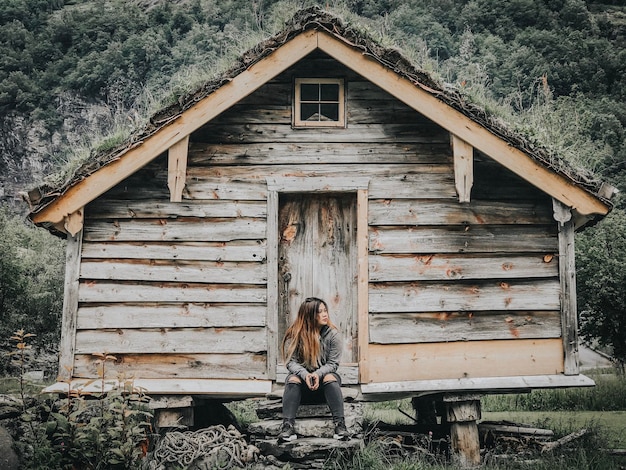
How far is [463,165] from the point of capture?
725 cm

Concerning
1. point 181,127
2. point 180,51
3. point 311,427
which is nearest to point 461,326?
point 311,427

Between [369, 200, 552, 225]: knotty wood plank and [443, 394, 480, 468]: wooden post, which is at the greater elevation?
[369, 200, 552, 225]: knotty wood plank

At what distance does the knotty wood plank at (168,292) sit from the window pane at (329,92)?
2.42 meters

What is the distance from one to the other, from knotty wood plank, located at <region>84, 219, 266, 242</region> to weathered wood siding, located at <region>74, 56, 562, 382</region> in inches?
0.5

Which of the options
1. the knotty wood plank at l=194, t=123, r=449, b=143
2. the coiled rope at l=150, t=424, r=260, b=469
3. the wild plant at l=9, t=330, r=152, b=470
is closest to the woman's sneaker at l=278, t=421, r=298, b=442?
the coiled rope at l=150, t=424, r=260, b=469

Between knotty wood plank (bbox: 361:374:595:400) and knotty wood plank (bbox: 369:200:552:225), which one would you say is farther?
knotty wood plank (bbox: 369:200:552:225)

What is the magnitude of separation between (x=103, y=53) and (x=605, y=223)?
68.8m

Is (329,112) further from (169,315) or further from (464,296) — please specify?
(169,315)

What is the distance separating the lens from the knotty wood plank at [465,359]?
24.6ft

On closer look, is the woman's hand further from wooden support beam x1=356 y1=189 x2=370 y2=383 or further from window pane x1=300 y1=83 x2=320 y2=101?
window pane x1=300 y1=83 x2=320 y2=101

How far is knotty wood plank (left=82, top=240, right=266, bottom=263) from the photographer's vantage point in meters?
7.51

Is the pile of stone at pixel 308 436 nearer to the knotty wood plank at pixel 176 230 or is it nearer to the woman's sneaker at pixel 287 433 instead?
the woman's sneaker at pixel 287 433

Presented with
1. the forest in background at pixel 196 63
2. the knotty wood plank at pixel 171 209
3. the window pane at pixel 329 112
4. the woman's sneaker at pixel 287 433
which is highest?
the forest in background at pixel 196 63

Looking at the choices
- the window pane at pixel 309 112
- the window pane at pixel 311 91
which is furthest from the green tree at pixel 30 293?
the window pane at pixel 311 91
